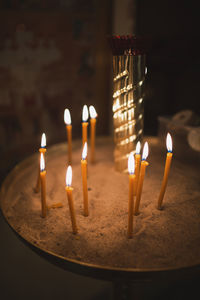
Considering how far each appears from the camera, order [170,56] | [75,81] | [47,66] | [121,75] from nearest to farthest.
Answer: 1. [121,75]
2. [170,56]
3. [47,66]
4. [75,81]

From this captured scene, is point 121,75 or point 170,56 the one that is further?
point 170,56

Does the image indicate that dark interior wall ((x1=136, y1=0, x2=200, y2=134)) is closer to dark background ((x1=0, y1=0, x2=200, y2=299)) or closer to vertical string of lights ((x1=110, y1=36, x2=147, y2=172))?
dark background ((x1=0, y1=0, x2=200, y2=299))

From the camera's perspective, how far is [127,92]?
1109 mm

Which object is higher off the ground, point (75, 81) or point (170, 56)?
point (170, 56)

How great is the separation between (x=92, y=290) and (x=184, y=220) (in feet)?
3.26

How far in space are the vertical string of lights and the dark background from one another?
76cm

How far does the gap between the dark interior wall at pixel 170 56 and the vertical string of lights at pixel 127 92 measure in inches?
26.7

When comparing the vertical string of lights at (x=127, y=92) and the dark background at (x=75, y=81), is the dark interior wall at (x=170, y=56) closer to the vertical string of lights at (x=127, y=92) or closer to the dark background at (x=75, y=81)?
the dark background at (x=75, y=81)

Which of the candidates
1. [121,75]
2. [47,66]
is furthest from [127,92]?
[47,66]

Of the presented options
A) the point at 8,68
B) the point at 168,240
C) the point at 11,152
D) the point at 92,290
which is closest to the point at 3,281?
the point at 92,290

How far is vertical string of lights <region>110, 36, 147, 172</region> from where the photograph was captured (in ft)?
3.41

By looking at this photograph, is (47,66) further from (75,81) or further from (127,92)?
(127,92)

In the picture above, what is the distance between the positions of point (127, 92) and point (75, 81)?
3.45 ft

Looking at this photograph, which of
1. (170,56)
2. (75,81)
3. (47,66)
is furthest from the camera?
(75,81)
